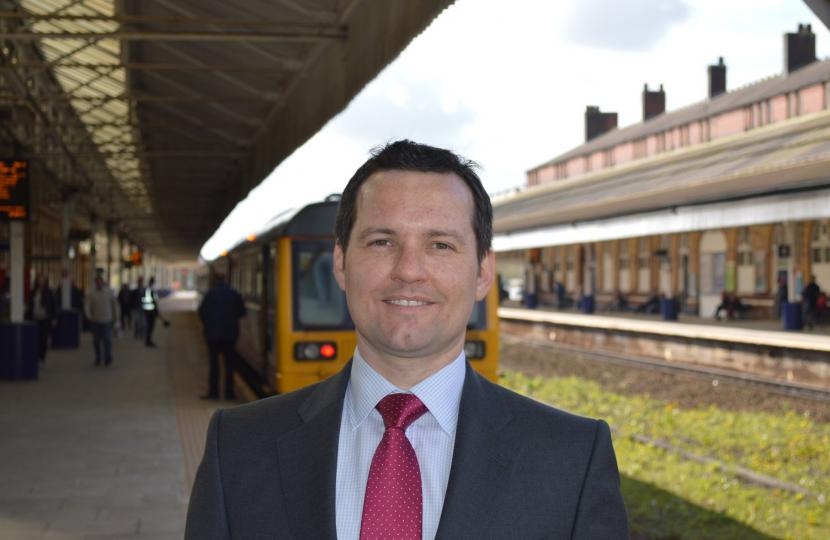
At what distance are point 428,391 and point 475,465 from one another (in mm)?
149

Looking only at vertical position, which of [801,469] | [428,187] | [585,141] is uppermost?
[585,141]

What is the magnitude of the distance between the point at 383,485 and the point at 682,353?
2494 centimetres

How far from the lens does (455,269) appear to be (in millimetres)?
1899

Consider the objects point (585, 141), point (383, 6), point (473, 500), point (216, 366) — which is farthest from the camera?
point (585, 141)

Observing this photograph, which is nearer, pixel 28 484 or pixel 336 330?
pixel 28 484

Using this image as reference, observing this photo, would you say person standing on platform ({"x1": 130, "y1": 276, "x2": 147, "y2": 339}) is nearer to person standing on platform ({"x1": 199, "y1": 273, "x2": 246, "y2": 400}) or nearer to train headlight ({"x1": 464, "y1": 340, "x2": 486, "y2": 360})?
person standing on platform ({"x1": 199, "y1": 273, "x2": 246, "y2": 400})

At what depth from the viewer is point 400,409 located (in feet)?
6.03

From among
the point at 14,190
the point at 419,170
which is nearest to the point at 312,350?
the point at 14,190

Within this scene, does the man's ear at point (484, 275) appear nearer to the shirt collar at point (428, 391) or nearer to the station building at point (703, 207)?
the shirt collar at point (428, 391)

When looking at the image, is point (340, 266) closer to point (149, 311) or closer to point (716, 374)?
point (716, 374)

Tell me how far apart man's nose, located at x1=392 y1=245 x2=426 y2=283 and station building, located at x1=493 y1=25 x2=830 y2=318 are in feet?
63.3

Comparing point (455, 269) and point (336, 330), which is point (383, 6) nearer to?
point (336, 330)

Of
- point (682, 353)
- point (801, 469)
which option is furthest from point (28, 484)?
point (682, 353)

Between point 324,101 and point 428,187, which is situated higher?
point 324,101
